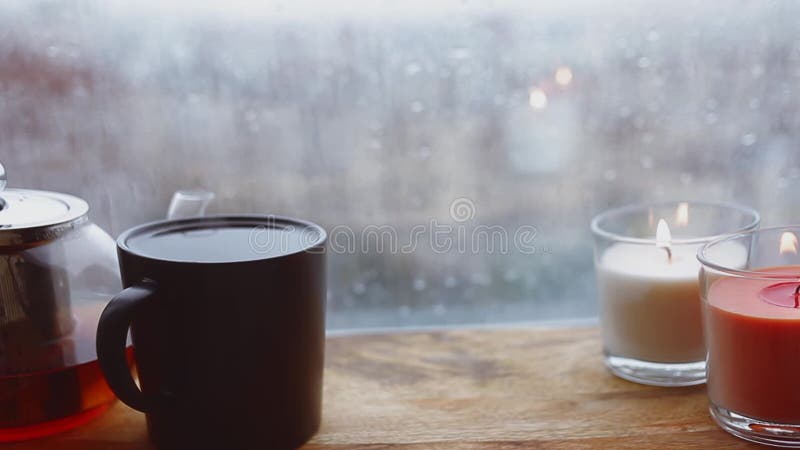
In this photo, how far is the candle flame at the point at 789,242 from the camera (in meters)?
0.59

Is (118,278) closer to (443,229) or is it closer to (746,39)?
(443,229)

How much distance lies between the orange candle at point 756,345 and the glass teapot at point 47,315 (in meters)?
0.45

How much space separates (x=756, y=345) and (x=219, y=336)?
0.35 m

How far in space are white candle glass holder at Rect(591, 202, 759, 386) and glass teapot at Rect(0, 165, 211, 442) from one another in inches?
15.9

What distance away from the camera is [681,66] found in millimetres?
757

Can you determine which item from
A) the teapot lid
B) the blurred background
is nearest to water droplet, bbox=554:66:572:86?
the blurred background

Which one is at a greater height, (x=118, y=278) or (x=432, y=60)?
(x=432, y=60)

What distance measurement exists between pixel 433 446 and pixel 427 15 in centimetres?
39

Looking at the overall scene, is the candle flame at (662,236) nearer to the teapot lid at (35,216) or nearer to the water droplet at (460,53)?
the water droplet at (460,53)

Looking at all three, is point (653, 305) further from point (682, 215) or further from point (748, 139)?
point (748, 139)

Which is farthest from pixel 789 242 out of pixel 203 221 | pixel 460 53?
pixel 203 221

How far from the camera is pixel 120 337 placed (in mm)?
485

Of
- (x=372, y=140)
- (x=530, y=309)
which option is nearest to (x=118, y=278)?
(x=372, y=140)

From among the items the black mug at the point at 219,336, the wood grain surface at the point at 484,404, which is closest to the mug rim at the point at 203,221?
the black mug at the point at 219,336
